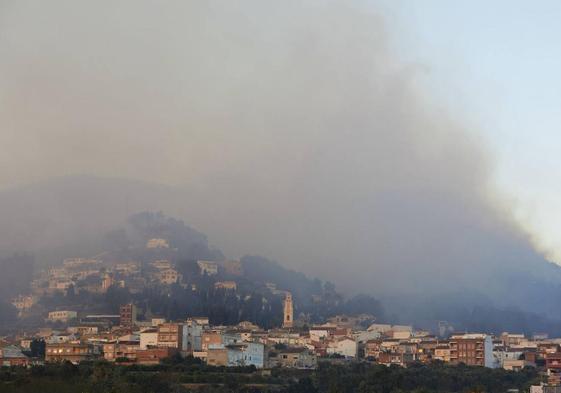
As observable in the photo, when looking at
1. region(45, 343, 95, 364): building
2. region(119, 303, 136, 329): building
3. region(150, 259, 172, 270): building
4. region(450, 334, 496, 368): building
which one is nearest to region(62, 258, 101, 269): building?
region(150, 259, 172, 270): building

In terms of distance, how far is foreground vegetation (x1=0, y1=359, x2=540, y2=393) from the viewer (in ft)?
163

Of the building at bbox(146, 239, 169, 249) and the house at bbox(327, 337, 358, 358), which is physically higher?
the building at bbox(146, 239, 169, 249)

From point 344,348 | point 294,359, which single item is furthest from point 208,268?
point 294,359

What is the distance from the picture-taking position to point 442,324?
94.2 meters

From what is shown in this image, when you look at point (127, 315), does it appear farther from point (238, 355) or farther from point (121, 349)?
point (238, 355)

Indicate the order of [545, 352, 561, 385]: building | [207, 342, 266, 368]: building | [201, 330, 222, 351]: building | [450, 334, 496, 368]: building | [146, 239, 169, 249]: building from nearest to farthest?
[545, 352, 561, 385]: building, [207, 342, 266, 368]: building, [201, 330, 222, 351]: building, [450, 334, 496, 368]: building, [146, 239, 169, 249]: building

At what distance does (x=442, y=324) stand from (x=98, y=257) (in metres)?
26.5

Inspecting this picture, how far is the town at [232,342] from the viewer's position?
2429 inches

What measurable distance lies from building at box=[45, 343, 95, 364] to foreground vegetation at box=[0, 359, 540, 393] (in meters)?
5.91

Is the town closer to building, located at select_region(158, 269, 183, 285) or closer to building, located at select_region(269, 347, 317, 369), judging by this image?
building, located at select_region(269, 347, 317, 369)

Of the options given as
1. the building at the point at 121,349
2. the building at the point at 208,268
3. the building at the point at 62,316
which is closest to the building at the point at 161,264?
the building at the point at 208,268

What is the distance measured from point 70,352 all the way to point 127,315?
65.1 ft

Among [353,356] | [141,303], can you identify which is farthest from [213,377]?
[141,303]

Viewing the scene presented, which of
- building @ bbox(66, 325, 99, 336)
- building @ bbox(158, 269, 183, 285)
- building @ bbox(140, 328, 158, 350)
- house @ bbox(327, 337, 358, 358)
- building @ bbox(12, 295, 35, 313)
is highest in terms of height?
building @ bbox(158, 269, 183, 285)
